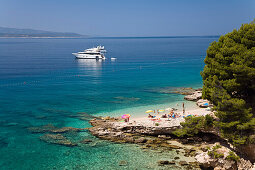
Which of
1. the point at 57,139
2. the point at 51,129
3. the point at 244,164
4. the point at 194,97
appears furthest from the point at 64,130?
the point at 194,97

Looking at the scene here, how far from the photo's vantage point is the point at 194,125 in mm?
28344

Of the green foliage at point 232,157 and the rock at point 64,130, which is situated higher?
the green foliage at point 232,157

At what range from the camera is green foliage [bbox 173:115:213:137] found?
27812mm

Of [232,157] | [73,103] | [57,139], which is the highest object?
[73,103]

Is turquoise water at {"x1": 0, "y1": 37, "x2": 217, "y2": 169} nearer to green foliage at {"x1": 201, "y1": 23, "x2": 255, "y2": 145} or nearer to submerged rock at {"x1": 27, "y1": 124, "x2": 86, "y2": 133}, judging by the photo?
submerged rock at {"x1": 27, "y1": 124, "x2": 86, "y2": 133}

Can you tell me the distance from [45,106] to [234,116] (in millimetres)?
32800

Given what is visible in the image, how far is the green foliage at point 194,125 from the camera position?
27812 mm

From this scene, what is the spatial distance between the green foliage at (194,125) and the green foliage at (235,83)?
7.11 ft

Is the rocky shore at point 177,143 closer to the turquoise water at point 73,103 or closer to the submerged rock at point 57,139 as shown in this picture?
the turquoise water at point 73,103

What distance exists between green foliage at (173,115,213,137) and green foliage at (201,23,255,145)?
2167 millimetres

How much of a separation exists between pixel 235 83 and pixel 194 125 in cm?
644

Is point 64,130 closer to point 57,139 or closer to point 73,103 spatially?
point 57,139

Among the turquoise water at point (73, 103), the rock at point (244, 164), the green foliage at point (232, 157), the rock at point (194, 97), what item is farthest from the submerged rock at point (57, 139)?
the rock at point (194, 97)

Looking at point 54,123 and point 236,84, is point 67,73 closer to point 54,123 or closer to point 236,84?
point 54,123
